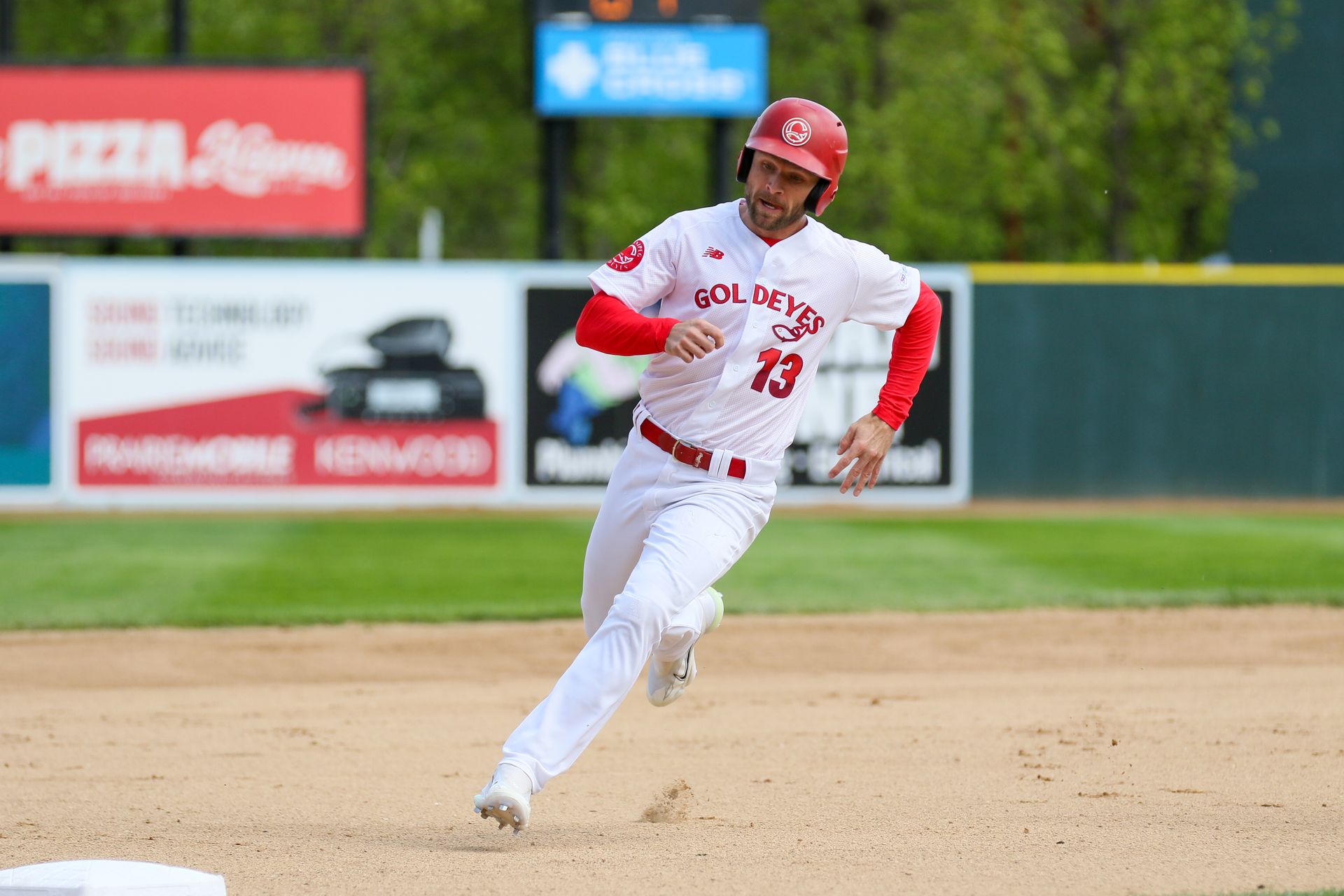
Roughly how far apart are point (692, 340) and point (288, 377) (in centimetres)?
1105

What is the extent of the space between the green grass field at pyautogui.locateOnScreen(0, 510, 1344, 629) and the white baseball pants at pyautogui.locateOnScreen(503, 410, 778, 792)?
176 inches

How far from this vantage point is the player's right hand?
13.7 ft

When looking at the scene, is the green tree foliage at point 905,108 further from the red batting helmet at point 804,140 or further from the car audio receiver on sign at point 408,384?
the red batting helmet at point 804,140

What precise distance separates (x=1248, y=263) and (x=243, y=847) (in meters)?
22.5

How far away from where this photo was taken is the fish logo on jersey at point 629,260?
446cm

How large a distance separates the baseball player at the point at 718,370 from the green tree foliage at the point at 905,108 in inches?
832

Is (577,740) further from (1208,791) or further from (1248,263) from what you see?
(1248,263)

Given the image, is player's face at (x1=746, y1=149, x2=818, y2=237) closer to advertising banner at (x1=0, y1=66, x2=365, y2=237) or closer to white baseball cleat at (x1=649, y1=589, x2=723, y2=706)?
white baseball cleat at (x1=649, y1=589, x2=723, y2=706)

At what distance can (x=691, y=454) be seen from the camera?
178 inches

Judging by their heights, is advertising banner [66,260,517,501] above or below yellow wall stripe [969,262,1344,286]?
below

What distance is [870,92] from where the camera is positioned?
27875 mm

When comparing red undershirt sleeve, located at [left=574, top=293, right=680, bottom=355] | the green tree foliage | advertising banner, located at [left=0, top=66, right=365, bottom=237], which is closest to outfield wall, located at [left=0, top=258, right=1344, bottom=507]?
advertising banner, located at [left=0, top=66, right=365, bottom=237]

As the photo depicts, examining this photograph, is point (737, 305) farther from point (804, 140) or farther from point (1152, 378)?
point (1152, 378)

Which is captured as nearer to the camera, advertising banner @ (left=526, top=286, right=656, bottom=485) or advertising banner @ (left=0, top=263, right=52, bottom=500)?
advertising banner @ (left=0, top=263, right=52, bottom=500)
